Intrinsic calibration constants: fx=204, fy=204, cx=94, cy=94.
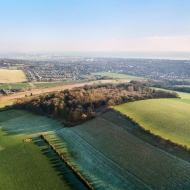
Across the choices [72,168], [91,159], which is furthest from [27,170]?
[91,159]

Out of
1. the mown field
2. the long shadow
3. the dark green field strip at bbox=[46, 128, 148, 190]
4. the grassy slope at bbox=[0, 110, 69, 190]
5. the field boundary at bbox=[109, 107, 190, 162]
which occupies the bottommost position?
the grassy slope at bbox=[0, 110, 69, 190]

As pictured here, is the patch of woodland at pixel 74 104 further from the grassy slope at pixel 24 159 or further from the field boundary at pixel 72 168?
the field boundary at pixel 72 168

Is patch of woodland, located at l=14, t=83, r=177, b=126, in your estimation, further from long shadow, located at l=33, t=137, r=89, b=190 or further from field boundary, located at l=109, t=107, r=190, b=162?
field boundary, located at l=109, t=107, r=190, b=162

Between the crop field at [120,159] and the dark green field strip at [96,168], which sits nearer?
the dark green field strip at [96,168]

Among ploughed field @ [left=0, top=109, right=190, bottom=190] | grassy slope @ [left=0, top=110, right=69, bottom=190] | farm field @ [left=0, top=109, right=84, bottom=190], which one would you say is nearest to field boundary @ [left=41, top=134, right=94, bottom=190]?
ploughed field @ [left=0, top=109, right=190, bottom=190]

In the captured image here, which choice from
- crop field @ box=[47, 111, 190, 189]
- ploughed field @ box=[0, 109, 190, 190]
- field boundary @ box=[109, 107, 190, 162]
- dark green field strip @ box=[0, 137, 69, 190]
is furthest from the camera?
field boundary @ box=[109, 107, 190, 162]

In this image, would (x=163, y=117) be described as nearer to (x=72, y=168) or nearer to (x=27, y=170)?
(x=72, y=168)

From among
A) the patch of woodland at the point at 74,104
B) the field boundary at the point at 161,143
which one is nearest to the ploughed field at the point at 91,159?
the field boundary at the point at 161,143

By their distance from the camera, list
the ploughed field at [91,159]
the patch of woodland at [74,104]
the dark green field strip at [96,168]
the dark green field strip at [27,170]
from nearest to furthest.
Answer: the dark green field strip at [96,168]
the dark green field strip at [27,170]
the ploughed field at [91,159]
the patch of woodland at [74,104]

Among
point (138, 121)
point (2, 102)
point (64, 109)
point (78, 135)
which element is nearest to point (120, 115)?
Result: point (138, 121)
